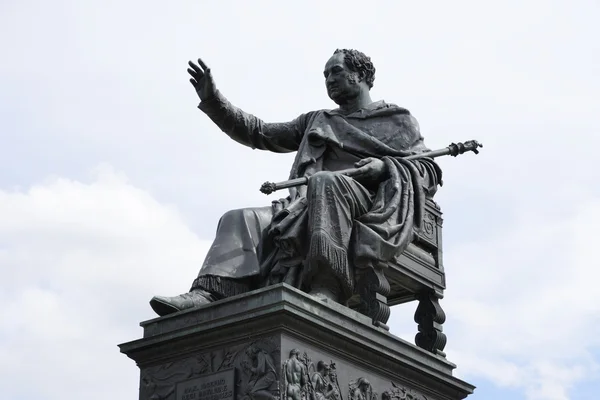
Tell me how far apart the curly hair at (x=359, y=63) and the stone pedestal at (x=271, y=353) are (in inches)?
105

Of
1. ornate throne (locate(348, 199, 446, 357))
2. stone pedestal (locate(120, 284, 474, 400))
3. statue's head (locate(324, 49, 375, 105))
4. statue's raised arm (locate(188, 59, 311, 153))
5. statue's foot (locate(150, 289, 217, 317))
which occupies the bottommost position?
stone pedestal (locate(120, 284, 474, 400))

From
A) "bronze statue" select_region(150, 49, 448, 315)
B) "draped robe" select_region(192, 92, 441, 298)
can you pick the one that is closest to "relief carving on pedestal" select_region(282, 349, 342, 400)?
"bronze statue" select_region(150, 49, 448, 315)

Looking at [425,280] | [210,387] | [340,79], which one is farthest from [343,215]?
[340,79]

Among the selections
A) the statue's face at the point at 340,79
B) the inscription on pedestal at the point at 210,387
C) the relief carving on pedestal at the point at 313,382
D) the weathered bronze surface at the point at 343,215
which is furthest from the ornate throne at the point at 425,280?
the inscription on pedestal at the point at 210,387

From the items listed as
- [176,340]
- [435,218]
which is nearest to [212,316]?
[176,340]

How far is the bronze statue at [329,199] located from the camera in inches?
404

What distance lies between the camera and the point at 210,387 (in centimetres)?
975

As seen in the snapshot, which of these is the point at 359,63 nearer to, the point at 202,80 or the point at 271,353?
the point at 202,80

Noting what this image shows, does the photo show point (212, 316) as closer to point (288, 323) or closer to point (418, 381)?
point (288, 323)

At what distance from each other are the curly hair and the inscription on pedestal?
11.3 ft

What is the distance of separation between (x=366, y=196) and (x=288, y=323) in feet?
5.45

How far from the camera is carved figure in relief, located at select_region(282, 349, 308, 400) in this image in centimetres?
933

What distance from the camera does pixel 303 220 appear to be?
10.4m

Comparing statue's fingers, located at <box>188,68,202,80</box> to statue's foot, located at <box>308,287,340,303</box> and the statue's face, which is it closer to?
the statue's face
